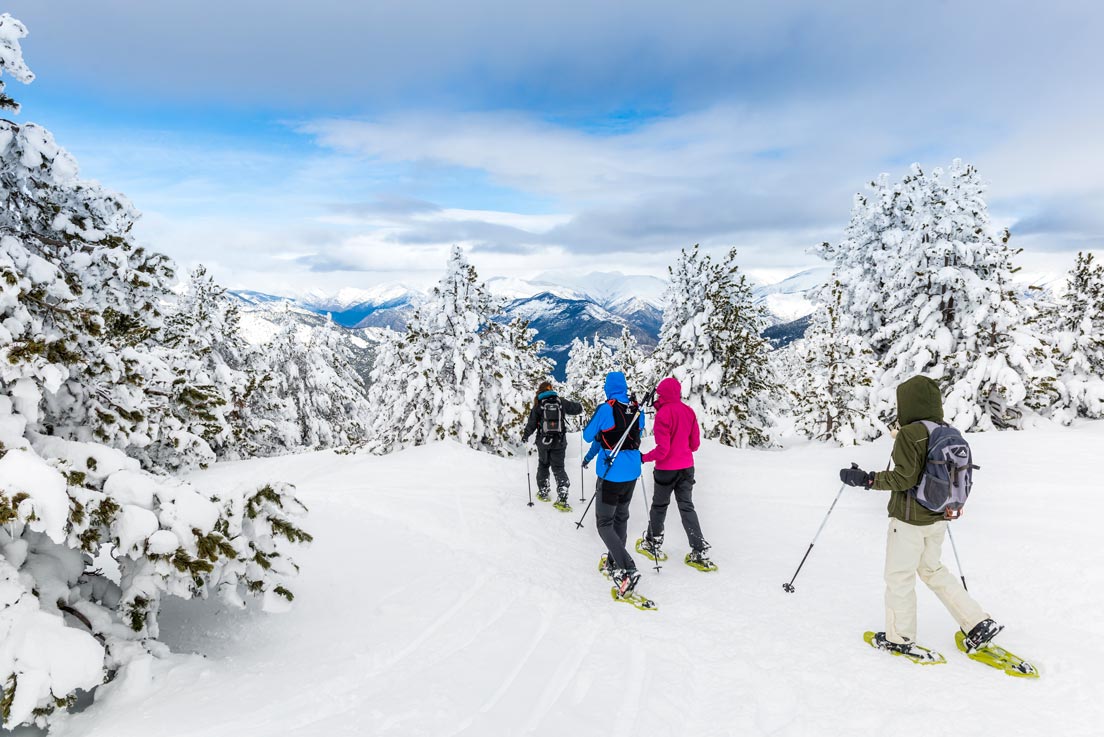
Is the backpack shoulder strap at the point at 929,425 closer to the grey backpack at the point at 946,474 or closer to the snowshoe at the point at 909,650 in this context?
the grey backpack at the point at 946,474

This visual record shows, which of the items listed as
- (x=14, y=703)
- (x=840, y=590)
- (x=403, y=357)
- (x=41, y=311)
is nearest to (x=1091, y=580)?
(x=840, y=590)

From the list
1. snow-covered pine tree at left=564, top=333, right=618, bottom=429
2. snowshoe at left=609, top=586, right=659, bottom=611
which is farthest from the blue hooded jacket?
snow-covered pine tree at left=564, top=333, right=618, bottom=429

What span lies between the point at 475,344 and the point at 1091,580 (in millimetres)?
14063

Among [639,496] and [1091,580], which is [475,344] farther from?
[1091,580]

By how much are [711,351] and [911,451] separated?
17354 millimetres

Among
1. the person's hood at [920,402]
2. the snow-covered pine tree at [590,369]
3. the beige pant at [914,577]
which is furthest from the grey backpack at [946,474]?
the snow-covered pine tree at [590,369]

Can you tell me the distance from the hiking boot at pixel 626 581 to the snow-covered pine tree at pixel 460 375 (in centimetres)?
1002

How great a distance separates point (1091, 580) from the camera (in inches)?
243

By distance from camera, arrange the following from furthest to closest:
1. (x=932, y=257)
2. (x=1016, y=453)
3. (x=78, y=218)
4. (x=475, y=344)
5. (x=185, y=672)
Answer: (x=932, y=257), (x=475, y=344), (x=1016, y=453), (x=78, y=218), (x=185, y=672)

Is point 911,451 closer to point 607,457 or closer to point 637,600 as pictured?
point 607,457

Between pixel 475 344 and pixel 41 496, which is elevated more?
pixel 475 344

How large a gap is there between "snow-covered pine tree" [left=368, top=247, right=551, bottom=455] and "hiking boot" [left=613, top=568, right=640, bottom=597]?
32.9 feet

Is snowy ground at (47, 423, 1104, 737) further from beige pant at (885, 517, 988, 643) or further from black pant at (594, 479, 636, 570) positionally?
black pant at (594, 479, 636, 570)

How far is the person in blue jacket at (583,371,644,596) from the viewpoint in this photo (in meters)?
6.71
